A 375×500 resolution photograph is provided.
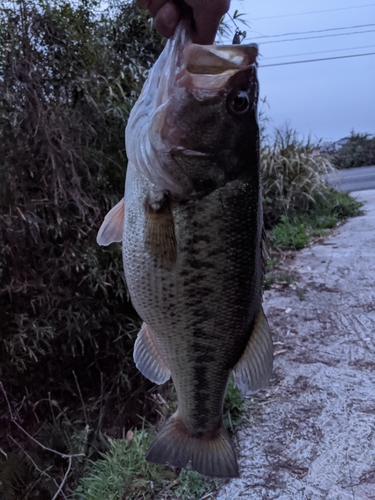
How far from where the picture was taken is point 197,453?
1.50 meters

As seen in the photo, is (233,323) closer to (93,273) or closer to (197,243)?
(197,243)

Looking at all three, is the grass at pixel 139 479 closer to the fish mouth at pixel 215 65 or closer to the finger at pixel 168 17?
the fish mouth at pixel 215 65

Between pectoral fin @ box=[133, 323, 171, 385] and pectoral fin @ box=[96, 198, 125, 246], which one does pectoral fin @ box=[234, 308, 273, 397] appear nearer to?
pectoral fin @ box=[133, 323, 171, 385]

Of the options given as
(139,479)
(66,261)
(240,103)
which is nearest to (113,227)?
(240,103)

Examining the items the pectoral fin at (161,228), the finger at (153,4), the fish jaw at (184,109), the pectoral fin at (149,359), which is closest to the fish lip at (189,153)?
the fish jaw at (184,109)

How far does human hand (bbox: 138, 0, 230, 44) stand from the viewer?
4.05 ft

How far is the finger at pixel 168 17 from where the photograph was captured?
1.25 m

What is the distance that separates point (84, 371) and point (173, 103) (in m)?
2.72

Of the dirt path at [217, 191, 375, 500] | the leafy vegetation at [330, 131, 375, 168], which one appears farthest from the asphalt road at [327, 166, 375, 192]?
the dirt path at [217, 191, 375, 500]

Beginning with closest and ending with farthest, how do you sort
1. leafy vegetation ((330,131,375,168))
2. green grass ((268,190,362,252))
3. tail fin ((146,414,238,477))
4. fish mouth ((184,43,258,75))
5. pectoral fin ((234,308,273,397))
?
fish mouth ((184,43,258,75)) → pectoral fin ((234,308,273,397)) → tail fin ((146,414,238,477)) → green grass ((268,190,362,252)) → leafy vegetation ((330,131,375,168))

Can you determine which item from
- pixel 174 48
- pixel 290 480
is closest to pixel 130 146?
pixel 174 48

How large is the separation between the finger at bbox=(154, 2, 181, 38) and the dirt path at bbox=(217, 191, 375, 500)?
6.92ft

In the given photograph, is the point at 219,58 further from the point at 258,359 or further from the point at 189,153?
the point at 258,359

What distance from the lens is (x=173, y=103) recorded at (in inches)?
46.6
